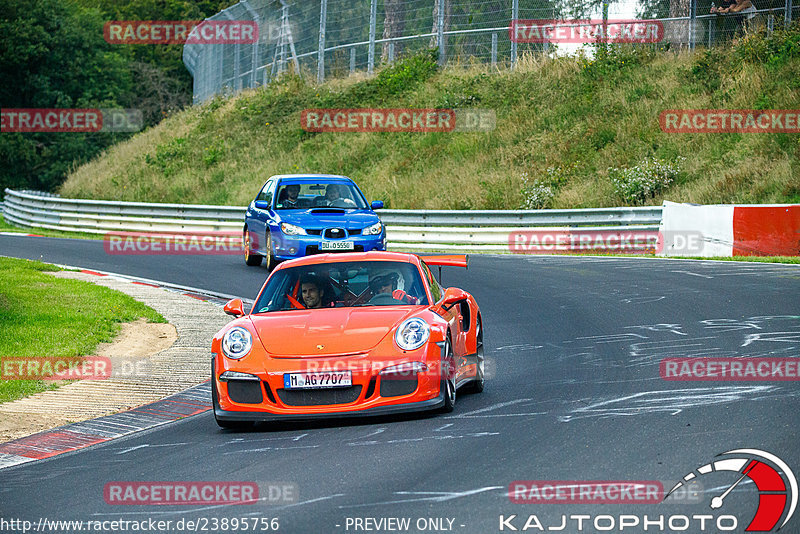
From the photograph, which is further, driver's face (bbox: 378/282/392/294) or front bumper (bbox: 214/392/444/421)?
driver's face (bbox: 378/282/392/294)

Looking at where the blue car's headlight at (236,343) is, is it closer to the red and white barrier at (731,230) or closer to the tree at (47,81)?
the red and white barrier at (731,230)

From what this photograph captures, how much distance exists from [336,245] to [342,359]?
10030mm

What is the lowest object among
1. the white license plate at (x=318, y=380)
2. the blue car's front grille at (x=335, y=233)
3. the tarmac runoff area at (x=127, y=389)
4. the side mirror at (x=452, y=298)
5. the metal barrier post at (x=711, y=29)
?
the tarmac runoff area at (x=127, y=389)

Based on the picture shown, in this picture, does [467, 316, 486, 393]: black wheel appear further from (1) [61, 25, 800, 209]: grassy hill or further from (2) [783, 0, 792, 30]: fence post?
(2) [783, 0, 792, 30]: fence post

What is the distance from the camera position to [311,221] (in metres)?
18.2

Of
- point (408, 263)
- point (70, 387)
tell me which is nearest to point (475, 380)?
point (408, 263)

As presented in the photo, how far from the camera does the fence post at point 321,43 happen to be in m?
36.4

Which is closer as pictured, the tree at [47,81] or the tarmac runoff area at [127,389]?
the tarmac runoff area at [127,389]

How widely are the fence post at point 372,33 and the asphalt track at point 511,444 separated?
23.6m

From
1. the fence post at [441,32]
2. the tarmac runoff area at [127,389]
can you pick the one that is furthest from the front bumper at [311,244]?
the fence post at [441,32]

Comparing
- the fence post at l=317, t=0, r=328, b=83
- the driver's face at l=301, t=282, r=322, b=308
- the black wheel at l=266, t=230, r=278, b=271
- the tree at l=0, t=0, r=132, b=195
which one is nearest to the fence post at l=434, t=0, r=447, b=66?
the fence post at l=317, t=0, r=328, b=83

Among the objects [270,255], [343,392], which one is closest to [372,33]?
[270,255]

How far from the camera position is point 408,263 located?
9562 mm

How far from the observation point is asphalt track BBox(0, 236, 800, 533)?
5.80 metres
